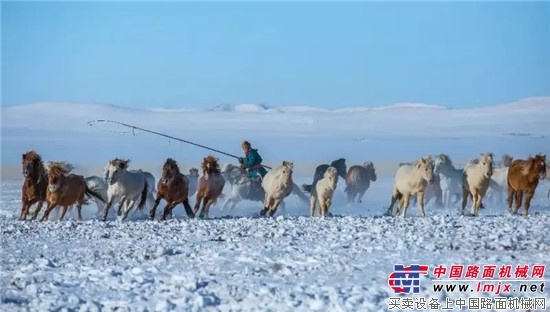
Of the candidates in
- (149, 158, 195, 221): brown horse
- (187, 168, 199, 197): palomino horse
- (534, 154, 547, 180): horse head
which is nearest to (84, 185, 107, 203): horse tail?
(149, 158, 195, 221): brown horse

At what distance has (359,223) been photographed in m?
16.2

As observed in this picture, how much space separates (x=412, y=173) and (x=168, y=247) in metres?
7.88

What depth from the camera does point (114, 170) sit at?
775 inches

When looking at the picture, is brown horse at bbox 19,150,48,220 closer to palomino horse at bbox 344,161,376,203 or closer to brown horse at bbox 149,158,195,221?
brown horse at bbox 149,158,195,221

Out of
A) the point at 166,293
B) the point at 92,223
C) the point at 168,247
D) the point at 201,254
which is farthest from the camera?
the point at 92,223

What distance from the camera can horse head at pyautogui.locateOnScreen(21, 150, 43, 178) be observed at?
19.6m

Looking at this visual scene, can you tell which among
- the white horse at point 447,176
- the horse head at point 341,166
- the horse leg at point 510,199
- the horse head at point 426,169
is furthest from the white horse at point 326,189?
the white horse at point 447,176

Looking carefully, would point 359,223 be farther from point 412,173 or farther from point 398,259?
point 398,259

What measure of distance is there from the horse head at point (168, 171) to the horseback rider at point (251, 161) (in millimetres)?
3245

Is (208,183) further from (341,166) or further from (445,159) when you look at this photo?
(445,159)

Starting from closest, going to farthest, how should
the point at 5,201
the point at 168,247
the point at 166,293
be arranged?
1. the point at 166,293
2. the point at 168,247
3. the point at 5,201

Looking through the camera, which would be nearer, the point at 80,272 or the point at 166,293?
the point at 166,293

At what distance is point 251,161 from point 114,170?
423 cm

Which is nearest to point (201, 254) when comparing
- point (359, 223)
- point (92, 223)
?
point (359, 223)
